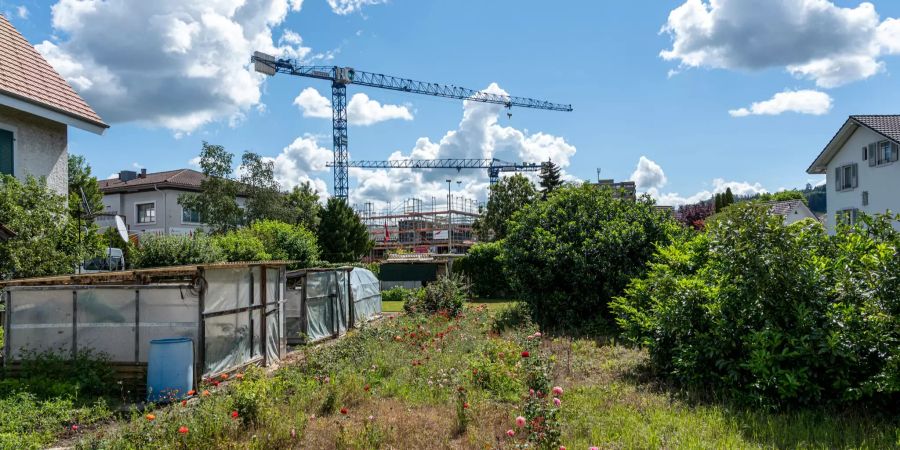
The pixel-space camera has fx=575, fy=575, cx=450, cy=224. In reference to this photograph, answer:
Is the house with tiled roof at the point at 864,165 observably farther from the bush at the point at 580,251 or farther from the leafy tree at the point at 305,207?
the leafy tree at the point at 305,207

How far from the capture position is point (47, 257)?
12.9 m

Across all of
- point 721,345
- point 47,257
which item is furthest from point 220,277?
point 721,345

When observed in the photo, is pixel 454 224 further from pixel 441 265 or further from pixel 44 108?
pixel 44 108

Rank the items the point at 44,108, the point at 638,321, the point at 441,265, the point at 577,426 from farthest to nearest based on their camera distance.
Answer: the point at 441,265
the point at 44,108
the point at 638,321
the point at 577,426

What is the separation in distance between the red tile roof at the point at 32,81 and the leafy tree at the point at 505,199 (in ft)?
121

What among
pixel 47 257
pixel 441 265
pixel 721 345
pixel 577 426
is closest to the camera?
pixel 577 426

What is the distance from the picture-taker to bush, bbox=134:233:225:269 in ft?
66.6

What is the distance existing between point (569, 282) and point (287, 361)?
22.9 feet

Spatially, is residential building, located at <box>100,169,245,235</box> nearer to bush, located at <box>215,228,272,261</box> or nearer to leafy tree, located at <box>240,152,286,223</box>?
leafy tree, located at <box>240,152,286,223</box>

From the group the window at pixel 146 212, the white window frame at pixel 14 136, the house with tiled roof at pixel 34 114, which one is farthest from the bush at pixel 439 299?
the window at pixel 146 212

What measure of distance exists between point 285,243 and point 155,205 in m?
18.2

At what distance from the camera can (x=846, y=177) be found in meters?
33.0

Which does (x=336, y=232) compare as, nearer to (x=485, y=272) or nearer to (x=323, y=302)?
(x=485, y=272)

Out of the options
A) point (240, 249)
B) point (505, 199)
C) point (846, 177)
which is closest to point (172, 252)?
point (240, 249)
